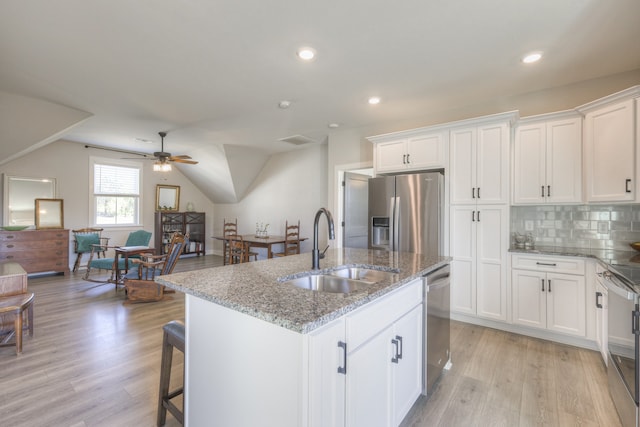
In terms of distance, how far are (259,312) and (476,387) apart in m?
1.99

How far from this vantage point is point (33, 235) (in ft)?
17.2

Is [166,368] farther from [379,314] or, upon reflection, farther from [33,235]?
[33,235]

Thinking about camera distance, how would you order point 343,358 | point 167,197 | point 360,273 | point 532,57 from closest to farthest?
1. point 343,358
2. point 360,273
3. point 532,57
4. point 167,197

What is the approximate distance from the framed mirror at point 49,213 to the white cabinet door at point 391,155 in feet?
21.0

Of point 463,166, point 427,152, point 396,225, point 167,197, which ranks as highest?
point 427,152

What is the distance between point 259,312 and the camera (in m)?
1.08

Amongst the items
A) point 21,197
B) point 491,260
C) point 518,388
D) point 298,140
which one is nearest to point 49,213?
point 21,197

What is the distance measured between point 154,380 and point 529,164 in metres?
4.06

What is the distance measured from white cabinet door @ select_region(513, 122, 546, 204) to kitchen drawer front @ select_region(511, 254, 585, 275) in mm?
600

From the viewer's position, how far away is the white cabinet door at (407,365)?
5.34 ft

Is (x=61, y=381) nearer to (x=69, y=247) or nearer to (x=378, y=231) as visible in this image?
(x=378, y=231)

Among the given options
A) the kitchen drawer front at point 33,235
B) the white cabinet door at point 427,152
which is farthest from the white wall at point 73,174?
the white cabinet door at point 427,152

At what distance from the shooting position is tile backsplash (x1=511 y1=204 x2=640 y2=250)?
290cm

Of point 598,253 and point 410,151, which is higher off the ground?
point 410,151
